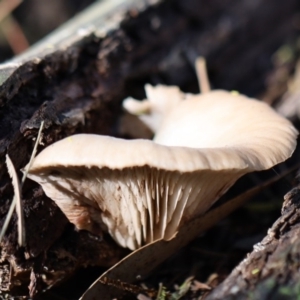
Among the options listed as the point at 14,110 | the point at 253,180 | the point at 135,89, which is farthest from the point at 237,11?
→ the point at 14,110

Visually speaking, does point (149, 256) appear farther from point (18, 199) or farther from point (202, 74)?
point (202, 74)

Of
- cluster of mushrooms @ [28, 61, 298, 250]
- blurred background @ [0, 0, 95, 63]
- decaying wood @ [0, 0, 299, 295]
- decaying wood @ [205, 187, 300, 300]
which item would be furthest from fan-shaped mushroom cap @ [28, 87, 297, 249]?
blurred background @ [0, 0, 95, 63]

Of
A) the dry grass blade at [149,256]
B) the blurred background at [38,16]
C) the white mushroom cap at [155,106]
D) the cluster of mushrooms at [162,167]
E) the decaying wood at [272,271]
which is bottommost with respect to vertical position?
the decaying wood at [272,271]

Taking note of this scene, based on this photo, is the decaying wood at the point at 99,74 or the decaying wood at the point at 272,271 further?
the decaying wood at the point at 99,74

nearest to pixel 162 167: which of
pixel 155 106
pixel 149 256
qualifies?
pixel 149 256

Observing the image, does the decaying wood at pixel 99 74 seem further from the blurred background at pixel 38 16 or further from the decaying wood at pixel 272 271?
the blurred background at pixel 38 16

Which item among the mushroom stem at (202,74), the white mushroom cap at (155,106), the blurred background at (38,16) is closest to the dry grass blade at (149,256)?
the white mushroom cap at (155,106)

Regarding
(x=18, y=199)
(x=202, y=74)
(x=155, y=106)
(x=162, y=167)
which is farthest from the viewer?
(x=202, y=74)

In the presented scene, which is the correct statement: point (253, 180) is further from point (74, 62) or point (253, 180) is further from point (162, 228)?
point (74, 62)
